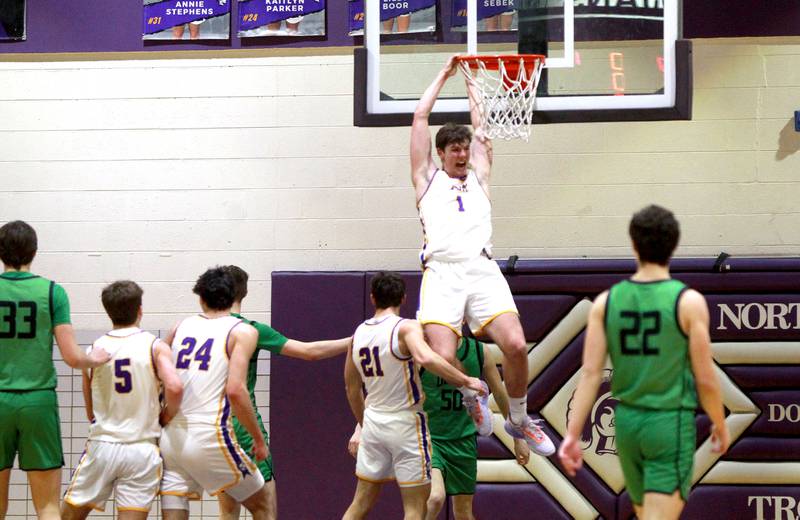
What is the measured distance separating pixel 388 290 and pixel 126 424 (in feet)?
5.53

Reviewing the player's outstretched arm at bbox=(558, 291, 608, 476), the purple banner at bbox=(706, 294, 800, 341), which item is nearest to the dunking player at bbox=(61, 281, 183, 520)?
the player's outstretched arm at bbox=(558, 291, 608, 476)

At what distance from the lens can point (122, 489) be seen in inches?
227

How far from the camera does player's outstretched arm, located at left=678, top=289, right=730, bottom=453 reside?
173 inches

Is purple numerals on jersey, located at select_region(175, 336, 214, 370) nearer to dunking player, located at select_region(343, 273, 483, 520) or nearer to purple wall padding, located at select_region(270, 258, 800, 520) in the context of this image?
dunking player, located at select_region(343, 273, 483, 520)

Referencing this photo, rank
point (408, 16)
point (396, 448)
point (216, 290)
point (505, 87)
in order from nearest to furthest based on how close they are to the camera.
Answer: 1. point (216, 290)
2. point (396, 448)
3. point (505, 87)
4. point (408, 16)

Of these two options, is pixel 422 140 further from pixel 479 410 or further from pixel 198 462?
pixel 198 462

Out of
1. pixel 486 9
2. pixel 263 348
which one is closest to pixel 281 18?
pixel 486 9

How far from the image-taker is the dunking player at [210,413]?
5.75 meters

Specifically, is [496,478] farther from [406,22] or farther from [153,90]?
[153,90]

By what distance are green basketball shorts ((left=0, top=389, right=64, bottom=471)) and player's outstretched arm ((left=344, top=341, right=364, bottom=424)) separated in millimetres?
1766

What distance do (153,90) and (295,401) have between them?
2.87 meters

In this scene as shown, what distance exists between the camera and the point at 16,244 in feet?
19.2

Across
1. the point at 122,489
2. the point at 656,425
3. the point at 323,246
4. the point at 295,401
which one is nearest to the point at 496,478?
the point at 295,401

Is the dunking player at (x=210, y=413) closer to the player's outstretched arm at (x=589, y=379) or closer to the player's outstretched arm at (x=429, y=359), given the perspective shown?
the player's outstretched arm at (x=429, y=359)
